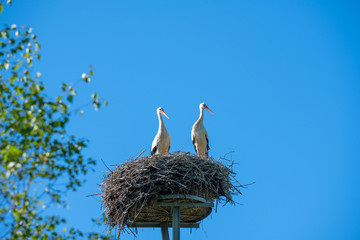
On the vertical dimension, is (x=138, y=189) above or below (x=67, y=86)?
above

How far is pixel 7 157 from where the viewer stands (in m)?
4.22

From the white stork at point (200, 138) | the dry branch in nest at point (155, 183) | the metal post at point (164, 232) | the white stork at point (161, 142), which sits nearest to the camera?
the dry branch in nest at point (155, 183)

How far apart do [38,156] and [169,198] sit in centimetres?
397

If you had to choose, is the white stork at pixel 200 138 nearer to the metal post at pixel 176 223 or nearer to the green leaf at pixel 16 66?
the metal post at pixel 176 223

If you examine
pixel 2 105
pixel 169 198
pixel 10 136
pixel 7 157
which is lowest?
pixel 7 157

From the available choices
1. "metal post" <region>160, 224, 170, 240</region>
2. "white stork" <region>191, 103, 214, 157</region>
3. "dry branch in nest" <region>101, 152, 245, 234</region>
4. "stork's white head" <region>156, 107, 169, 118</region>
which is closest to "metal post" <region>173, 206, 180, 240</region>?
"dry branch in nest" <region>101, 152, 245, 234</region>

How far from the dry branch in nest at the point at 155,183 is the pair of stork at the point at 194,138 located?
2.14 meters

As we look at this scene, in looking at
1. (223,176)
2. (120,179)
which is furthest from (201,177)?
(120,179)

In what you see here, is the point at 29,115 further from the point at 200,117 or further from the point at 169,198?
the point at 200,117

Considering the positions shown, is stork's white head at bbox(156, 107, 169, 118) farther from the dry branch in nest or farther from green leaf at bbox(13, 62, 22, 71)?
green leaf at bbox(13, 62, 22, 71)

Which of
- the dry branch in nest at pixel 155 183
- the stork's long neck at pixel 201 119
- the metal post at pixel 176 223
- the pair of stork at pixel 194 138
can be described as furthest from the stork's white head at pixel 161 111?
the metal post at pixel 176 223

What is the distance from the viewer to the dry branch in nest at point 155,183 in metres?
8.40

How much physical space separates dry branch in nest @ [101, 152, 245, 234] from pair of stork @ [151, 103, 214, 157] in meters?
2.14

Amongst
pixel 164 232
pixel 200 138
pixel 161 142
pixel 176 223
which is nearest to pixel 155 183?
pixel 176 223
